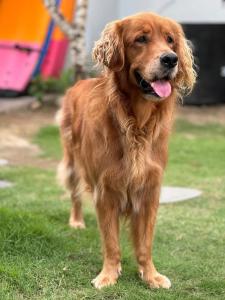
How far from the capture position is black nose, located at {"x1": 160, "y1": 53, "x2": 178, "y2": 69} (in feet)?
13.2

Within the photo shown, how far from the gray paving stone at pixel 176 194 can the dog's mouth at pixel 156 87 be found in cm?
262

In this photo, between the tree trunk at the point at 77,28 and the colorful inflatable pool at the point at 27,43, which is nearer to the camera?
the tree trunk at the point at 77,28

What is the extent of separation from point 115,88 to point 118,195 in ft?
2.42

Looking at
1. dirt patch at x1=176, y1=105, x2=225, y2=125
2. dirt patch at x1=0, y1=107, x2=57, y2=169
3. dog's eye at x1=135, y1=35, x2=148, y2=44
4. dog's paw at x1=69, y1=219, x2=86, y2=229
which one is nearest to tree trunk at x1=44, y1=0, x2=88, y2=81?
dirt patch at x1=0, y1=107, x2=57, y2=169

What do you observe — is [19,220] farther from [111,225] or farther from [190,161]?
[190,161]

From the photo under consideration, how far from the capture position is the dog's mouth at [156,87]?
413 centimetres

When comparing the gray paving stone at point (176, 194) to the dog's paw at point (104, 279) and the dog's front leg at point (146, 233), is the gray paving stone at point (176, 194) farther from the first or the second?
the dog's paw at point (104, 279)

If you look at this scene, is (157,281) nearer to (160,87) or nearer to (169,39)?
(160,87)

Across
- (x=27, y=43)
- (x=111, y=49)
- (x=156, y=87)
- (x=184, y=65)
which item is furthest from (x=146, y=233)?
(x=27, y=43)

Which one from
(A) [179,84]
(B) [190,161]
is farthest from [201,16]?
(A) [179,84]

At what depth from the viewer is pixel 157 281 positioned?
14.4 feet

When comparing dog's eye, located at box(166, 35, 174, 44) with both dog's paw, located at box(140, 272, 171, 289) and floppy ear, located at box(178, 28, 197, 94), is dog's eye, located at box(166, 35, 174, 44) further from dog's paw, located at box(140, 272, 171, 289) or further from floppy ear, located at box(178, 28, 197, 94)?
dog's paw, located at box(140, 272, 171, 289)

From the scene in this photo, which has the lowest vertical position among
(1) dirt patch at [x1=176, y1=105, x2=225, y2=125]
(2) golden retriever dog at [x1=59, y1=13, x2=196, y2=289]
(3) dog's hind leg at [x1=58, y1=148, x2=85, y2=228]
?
(1) dirt patch at [x1=176, y1=105, x2=225, y2=125]

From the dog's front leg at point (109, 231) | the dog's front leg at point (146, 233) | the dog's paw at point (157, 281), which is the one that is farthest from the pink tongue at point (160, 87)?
the dog's paw at point (157, 281)
